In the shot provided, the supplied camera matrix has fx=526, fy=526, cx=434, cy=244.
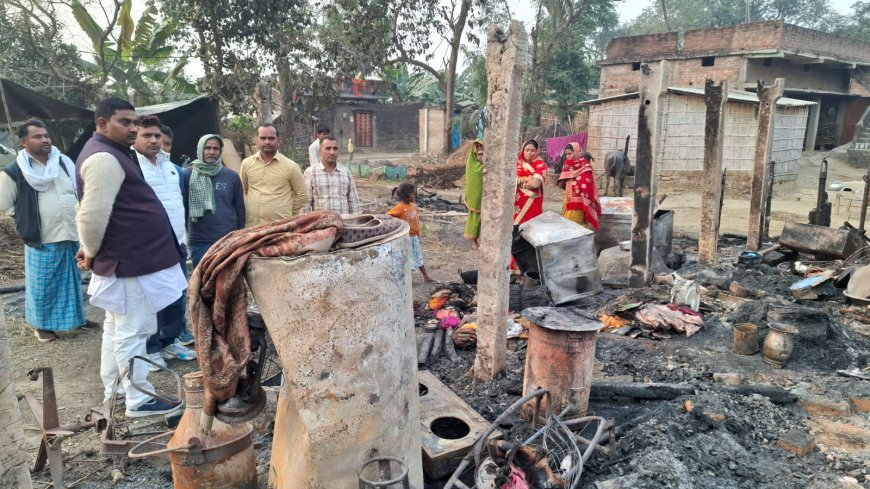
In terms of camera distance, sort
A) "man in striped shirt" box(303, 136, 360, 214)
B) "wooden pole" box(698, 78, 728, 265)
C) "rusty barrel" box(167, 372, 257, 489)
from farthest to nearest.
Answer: "wooden pole" box(698, 78, 728, 265), "man in striped shirt" box(303, 136, 360, 214), "rusty barrel" box(167, 372, 257, 489)

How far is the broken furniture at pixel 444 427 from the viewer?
9.48 ft

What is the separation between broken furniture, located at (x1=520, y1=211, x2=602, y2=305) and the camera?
19.1 ft

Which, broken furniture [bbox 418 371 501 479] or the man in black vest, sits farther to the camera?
the man in black vest

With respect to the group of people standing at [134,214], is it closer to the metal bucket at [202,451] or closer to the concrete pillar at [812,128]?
the metal bucket at [202,451]

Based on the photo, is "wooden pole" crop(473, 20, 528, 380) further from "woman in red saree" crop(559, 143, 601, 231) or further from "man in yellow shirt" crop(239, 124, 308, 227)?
"woman in red saree" crop(559, 143, 601, 231)

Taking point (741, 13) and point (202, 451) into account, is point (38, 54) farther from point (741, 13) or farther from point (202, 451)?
point (741, 13)

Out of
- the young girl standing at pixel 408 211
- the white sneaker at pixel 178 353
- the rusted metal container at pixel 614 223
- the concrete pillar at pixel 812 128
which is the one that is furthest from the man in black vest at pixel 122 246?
the concrete pillar at pixel 812 128

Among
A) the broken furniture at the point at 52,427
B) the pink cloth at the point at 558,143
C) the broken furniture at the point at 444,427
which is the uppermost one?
the pink cloth at the point at 558,143

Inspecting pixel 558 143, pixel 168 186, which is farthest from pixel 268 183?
pixel 558 143

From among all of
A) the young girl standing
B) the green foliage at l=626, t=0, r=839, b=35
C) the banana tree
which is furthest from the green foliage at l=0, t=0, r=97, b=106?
the green foliage at l=626, t=0, r=839, b=35

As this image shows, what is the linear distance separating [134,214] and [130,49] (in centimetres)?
1186

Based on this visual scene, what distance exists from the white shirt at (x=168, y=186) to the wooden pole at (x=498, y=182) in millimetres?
2524

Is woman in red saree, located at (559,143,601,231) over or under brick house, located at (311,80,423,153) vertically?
under

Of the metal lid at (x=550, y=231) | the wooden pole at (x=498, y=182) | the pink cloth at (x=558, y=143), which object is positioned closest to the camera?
the wooden pole at (x=498, y=182)
